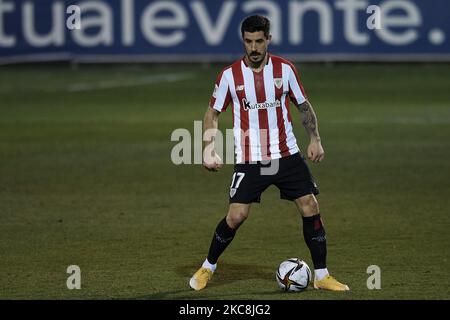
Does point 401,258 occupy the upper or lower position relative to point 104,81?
lower

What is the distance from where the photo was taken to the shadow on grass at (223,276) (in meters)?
7.64

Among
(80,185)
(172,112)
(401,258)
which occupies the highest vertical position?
(172,112)

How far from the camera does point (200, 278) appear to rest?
7.91 metres

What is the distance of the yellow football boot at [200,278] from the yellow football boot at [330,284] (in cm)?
76

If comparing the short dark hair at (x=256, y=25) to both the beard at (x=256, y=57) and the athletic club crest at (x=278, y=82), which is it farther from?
the athletic club crest at (x=278, y=82)

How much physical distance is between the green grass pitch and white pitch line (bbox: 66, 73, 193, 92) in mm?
2584

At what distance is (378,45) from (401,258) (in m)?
18.9

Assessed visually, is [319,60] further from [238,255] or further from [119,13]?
[238,255]

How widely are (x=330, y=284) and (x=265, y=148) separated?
1.04 metres

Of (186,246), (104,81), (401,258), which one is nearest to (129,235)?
(186,246)

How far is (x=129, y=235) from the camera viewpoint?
10.0 metres

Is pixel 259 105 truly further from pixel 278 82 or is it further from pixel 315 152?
pixel 315 152

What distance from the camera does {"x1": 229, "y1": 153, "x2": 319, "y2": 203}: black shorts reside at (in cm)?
781

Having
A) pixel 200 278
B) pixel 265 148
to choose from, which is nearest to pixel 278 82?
pixel 265 148
